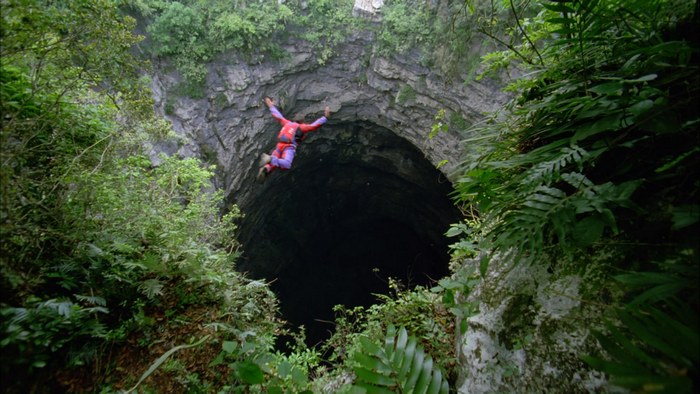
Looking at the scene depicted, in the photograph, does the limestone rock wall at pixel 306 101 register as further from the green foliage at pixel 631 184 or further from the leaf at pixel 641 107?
the leaf at pixel 641 107

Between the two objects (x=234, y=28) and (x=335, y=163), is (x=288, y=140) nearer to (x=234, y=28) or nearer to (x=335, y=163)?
(x=234, y=28)

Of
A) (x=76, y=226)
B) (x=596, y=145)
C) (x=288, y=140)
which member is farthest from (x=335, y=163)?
(x=596, y=145)

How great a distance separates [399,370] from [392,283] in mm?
1321

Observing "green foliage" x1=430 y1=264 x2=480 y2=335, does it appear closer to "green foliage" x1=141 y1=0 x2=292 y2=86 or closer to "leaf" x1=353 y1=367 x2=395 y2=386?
"leaf" x1=353 y1=367 x2=395 y2=386

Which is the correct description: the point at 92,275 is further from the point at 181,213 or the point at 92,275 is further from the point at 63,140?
the point at 181,213

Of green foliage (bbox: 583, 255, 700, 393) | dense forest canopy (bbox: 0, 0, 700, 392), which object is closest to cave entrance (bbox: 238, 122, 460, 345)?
dense forest canopy (bbox: 0, 0, 700, 392)

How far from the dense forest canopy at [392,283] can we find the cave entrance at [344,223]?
7891 millimetres

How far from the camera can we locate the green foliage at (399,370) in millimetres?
1660

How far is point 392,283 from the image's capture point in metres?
3.03

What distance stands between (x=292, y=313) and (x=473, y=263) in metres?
12.0

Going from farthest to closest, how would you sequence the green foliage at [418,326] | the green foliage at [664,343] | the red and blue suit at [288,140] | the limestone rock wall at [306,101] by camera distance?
1. the limestone rock wall at [306,101]
2. the red and blue suit at [288,140]
3. the green foliage at [418,326]
4. the green foliage at [664,343]

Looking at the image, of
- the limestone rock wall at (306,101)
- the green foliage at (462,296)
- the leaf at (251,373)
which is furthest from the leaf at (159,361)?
the limestone rock wall at (306,101)

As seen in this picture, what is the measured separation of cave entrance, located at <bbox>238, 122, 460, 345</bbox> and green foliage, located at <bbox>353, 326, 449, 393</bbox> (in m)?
8.89

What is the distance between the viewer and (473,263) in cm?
262
